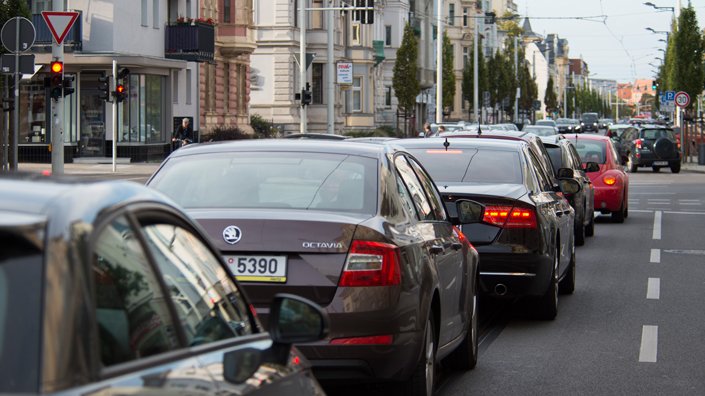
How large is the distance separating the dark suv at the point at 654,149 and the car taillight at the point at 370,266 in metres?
44.7

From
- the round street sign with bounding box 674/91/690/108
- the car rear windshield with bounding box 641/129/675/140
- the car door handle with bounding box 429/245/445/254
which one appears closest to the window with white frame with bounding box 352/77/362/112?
Answer: the round street sign with bounding box 674/91/690/108

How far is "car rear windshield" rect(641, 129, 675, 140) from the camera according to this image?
51375 millimetres

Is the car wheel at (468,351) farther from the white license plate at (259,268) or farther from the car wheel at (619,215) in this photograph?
the car wheel at (619,215)

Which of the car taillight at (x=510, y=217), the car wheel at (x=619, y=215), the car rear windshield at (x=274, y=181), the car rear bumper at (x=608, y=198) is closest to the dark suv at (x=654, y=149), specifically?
the car wheel at (x=619, y=215)

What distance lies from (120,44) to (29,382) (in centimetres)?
4542

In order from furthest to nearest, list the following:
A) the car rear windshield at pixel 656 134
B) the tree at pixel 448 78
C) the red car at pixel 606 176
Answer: the tree at pixel 448 78 → the car rear windshield at pixel 656 134 → the red car at pixel 606 176

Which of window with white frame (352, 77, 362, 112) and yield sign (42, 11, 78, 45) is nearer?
yield sign (42, 11, 78, 45)

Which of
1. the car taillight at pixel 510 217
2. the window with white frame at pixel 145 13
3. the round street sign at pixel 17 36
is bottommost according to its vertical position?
the car taillight at pixel 510 217

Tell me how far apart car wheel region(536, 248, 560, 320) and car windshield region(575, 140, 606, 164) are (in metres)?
13.4

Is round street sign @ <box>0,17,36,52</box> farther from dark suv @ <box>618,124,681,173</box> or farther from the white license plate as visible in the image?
dark suv @ <box>618,124,681,173</box>

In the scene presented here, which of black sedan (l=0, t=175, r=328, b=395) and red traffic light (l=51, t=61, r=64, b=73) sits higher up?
red traffic light (l=51, t=61, r=64, b=73)

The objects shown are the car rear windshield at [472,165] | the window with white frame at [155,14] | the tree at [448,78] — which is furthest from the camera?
the tree at [448,78]

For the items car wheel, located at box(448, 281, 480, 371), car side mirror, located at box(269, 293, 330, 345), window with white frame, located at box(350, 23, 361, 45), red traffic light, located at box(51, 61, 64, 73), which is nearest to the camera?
car side mirror, located at box(269, 293, 330, 345)

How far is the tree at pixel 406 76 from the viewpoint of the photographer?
87125 mm
